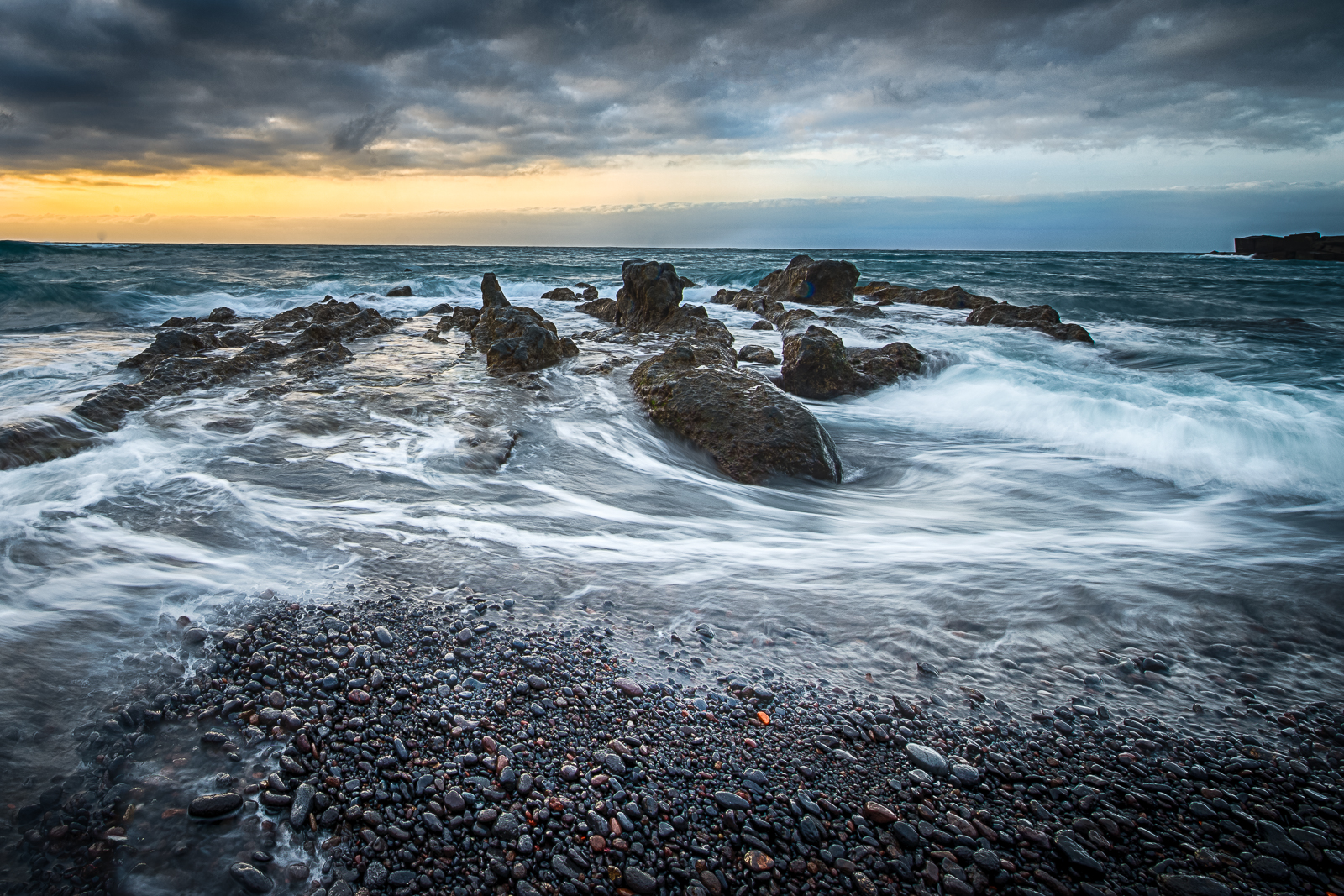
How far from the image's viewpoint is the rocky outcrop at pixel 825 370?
9062mm

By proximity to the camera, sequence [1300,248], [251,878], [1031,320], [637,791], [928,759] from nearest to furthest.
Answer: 1. [251,878]
2. [637,791]
3. [928,759]
4. [1031,320]
5. [1300,248]

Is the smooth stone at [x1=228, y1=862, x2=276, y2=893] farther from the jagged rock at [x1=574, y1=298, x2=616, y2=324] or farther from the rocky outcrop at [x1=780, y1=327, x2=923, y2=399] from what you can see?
the jagged rock at [x1=574, y1=298, x2=616, y2=324]

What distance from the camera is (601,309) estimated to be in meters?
17.0

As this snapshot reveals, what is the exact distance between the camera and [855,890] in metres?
1.81

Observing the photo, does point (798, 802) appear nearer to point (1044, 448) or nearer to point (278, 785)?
point (278, 785)

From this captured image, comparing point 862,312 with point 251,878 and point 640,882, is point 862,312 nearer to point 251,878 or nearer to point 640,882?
point 640,882

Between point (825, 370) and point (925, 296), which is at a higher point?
point (925, 296)

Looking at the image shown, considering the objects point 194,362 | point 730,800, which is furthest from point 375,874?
point 194,362

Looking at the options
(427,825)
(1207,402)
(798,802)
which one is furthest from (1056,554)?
(1207,402)

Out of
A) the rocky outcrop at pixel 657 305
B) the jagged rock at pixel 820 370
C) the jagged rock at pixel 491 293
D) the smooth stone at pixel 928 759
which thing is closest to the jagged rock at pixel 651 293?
the rocky outcrop at pixel 657 305

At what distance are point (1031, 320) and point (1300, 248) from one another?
61.3 meters

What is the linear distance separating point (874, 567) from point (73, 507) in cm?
539

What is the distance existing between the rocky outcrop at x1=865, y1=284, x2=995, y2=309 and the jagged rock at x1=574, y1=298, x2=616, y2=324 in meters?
8.83

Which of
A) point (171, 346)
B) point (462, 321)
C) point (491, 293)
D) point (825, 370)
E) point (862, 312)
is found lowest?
point (825, 370)
